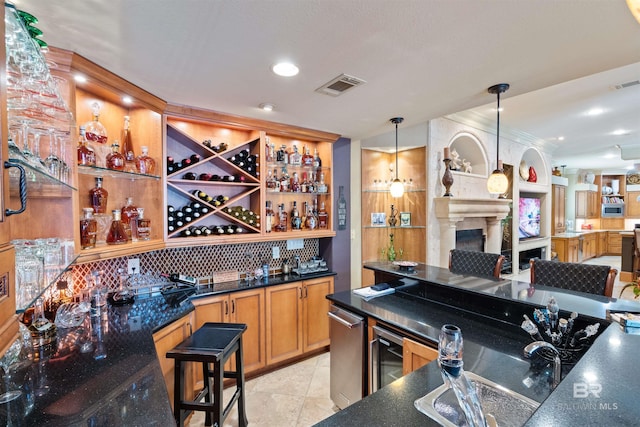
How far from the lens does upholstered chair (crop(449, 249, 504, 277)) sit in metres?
2.83

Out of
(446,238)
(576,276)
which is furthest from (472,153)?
(576,276)

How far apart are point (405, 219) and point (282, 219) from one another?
1.88 metres

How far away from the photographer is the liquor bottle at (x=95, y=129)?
2055mm

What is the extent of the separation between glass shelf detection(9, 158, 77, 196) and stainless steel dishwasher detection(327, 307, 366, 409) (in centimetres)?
190

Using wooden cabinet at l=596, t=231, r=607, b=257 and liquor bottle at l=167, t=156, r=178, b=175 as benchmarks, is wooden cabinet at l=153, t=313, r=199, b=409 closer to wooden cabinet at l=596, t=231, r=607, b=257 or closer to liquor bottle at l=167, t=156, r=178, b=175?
liquor bottle at l=167, t=156, r=178, b=175

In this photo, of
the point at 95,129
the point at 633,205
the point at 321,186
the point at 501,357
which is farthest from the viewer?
the point at 633,205

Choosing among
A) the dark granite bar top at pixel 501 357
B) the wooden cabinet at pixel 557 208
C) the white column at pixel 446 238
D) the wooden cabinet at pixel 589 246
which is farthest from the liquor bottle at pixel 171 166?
the wooden cabinet at pixel 589 246

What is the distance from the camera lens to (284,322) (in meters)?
3.04

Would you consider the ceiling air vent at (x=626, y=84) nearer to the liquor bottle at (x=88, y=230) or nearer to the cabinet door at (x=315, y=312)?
the cabinet door at (x=315, y=312)

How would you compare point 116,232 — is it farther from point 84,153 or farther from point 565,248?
point 565,248

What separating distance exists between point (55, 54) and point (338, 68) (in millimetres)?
→ 1543

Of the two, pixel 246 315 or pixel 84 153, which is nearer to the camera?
pixel 84 153

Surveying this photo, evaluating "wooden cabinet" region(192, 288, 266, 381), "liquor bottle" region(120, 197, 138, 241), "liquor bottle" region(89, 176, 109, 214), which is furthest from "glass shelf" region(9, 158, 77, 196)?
"wooden cabinet" region(192, 288, 266, 381)

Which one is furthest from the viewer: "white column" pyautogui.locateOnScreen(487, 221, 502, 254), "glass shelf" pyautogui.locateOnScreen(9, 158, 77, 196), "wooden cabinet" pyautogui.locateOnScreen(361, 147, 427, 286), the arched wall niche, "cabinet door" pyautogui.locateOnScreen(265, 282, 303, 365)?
"white column" pyautogui.locateOnScreen(487, 221, 502, 254)
